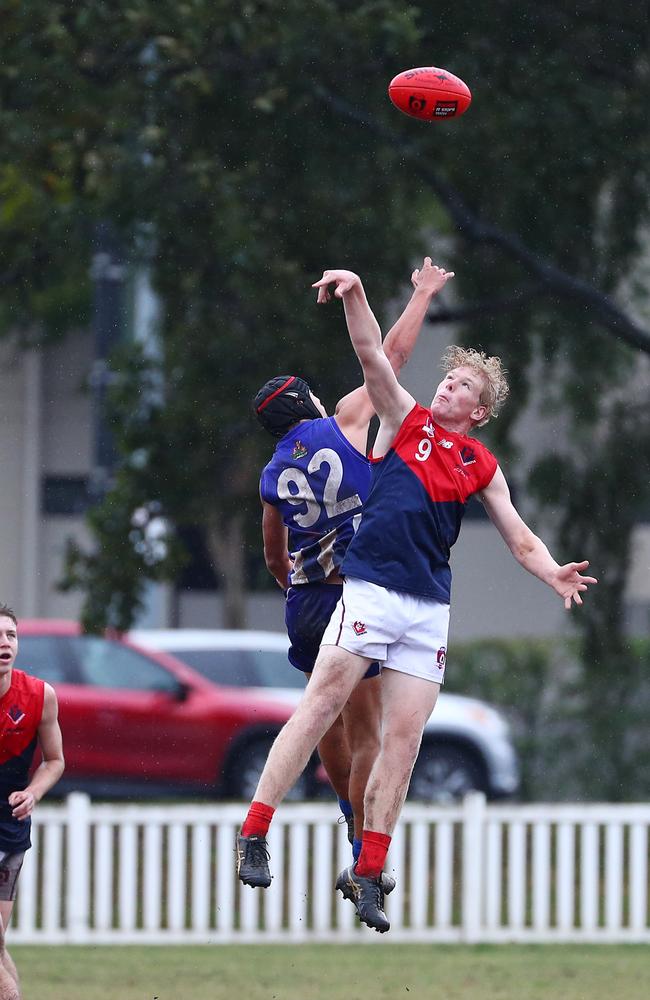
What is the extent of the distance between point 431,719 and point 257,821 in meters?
12.8

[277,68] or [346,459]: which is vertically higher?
[277,68]

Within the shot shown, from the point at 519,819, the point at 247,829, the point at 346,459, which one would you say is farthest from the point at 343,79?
the point at 247,829

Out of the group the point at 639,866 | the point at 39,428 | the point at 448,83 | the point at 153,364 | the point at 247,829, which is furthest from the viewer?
the point at 39,428

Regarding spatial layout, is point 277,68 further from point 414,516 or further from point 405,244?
point 414,516

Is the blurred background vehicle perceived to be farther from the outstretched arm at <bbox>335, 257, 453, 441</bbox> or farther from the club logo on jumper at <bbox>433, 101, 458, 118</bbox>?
the outstretched arm at <bbox>335, 257, 453, 441</bbox>

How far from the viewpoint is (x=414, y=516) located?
744 cm

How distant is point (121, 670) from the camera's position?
19.0 meters

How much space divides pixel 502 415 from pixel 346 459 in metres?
8.92

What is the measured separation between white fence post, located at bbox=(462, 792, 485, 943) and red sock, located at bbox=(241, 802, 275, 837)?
7.75 m

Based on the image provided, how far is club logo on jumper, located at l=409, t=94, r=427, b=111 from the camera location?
8430 millimetres

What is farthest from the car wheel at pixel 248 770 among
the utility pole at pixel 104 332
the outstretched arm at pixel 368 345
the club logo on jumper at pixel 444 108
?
the outstretched arm at pixel 368 345

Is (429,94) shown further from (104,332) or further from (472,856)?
(104,332)

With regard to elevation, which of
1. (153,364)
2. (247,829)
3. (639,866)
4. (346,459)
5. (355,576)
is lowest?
(639,866)

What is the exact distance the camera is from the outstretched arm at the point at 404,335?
763 cm
